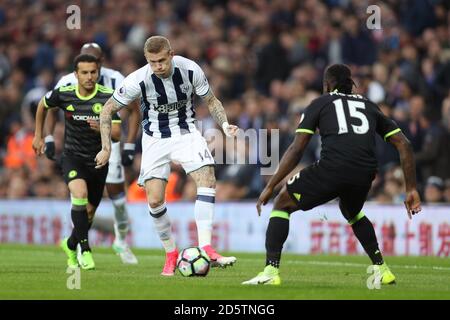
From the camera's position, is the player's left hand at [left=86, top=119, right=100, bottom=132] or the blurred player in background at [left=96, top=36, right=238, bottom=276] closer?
the blurred player in background at [left=96, top=36, right=238, bottom=276]

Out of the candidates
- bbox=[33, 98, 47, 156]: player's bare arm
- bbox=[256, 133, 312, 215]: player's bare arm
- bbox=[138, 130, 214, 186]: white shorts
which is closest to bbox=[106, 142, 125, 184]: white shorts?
bbox=[33, 98, 47, 156]: player's bare arm

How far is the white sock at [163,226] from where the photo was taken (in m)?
11.7

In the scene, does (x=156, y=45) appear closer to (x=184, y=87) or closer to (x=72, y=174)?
(x=184, y=87)

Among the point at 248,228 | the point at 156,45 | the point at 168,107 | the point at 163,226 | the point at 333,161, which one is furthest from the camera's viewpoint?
the point at 248,228

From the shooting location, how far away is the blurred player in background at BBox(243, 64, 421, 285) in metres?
9.88

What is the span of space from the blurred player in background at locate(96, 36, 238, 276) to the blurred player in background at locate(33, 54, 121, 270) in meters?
1.32

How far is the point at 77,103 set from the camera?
13.0 m

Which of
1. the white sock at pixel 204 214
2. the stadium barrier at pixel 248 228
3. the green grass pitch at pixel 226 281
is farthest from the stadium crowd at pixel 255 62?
the white sock at pixel 204 214

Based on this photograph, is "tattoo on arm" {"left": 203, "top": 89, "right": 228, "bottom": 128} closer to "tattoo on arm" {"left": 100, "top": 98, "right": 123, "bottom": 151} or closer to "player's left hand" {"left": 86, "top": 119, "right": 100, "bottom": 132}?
"tattoo on arm" {"left": 100, "top": 98, "right": 123, "bottom": 151}

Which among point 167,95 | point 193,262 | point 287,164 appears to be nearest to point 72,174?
point 167,95

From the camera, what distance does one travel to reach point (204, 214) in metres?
11.4

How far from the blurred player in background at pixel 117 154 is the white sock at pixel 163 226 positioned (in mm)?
2178

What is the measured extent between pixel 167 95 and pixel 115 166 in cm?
Result: 315

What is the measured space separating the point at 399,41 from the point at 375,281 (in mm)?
10545
